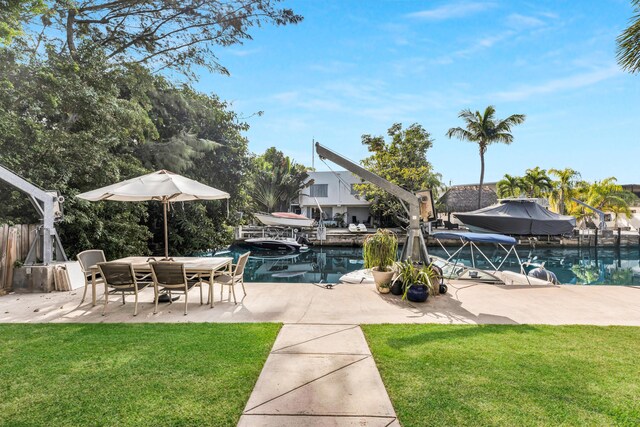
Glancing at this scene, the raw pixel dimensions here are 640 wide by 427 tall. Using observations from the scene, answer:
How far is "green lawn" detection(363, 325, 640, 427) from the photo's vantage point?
8.90 feet

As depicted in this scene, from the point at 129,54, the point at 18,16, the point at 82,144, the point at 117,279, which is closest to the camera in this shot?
the point at 117,279

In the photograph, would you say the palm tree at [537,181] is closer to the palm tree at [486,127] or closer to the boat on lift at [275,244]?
the palm tree at [486,127]

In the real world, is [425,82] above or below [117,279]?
above

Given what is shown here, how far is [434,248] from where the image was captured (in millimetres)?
25984

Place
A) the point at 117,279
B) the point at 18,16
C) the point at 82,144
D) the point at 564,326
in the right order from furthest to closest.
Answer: the point at 82,144, the point at 18,16, the point at 117,279, the point at 564,326

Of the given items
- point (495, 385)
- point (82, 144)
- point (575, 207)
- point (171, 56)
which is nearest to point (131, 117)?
point (82, 144)

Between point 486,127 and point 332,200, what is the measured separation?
53.5 feet

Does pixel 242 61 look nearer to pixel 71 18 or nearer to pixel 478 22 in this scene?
pixel 71 18

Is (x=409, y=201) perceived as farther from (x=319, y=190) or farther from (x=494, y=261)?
(x=319, y=190)

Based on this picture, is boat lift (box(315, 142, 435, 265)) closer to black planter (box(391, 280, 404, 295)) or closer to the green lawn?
black planter (box(391, 280, 404, 295))

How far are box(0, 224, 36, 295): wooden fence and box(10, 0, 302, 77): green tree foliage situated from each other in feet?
19.2

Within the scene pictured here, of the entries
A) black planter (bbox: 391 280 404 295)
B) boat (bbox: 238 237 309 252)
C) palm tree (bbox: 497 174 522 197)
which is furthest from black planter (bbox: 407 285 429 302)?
palm tree (bbox: 497 174 522 197)

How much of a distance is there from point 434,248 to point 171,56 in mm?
21028

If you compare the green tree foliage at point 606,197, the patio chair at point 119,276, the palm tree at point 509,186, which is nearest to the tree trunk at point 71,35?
the patio chair at point 119,276
